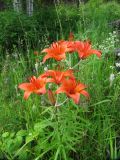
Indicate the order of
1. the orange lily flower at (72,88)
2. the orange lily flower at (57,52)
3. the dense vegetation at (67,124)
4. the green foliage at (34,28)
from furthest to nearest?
the green foliage at (34,28) < the dense vegetation at (67,124) < the orange lily flower at (57,52) < the orange lily flower at (72,88)

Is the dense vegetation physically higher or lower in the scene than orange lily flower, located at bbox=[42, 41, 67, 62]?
lower

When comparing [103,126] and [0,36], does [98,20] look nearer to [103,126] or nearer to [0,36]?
[0,36]

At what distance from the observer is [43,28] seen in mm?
8180

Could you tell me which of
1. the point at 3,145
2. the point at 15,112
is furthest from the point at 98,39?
the point at 3,145

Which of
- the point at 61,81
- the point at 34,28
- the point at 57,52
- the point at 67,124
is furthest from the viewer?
the point at 34,28

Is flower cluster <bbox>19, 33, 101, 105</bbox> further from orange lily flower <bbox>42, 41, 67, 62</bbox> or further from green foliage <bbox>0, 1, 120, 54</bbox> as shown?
green foliage <bbox>0, 1, 120, 54</bbox>

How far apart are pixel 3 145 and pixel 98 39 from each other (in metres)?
3.22

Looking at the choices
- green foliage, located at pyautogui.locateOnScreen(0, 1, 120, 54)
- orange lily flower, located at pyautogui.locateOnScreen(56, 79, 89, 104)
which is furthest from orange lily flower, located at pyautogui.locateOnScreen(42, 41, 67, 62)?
green foliage, located at pyautogui.locateOnScreen(0, 1, 120, 54)

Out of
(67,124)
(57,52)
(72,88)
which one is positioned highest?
(57,52)

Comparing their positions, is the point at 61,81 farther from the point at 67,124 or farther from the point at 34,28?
the point at 34,28

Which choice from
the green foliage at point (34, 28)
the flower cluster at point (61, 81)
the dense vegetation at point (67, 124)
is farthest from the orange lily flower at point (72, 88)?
the green foliage at point (34, 28)

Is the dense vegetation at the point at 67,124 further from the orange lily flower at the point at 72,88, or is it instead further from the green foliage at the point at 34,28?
the green foliage at the point at 34,28

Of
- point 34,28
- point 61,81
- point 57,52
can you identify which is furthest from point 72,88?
point 34,28

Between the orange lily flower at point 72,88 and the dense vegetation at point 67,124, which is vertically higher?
the orange lily flower at point 72,88
